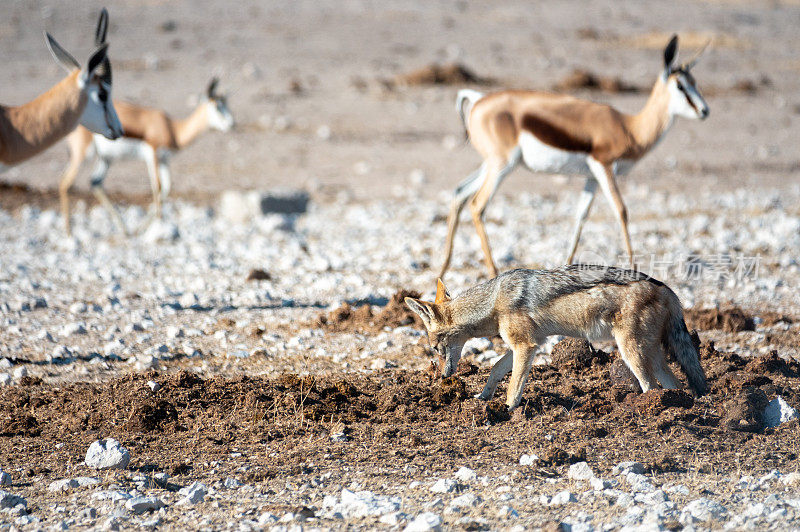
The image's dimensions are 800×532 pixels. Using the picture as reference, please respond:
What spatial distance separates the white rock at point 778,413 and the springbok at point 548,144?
343cm

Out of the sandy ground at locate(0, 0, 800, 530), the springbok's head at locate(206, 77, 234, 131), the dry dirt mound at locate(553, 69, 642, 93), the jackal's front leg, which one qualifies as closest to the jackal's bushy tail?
the sandy ground at locate(0, 0, 800, 530)

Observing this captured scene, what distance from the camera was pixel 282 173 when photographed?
16.9 metres

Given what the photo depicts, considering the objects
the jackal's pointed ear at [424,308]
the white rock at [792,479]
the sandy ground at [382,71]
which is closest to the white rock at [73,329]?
the jackal's pointed ear at [424,308]

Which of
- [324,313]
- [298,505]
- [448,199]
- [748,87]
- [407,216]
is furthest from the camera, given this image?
[748,87]

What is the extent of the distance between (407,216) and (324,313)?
5.52 meters

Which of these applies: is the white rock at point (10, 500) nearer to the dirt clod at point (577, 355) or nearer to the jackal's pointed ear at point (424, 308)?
the jackal's pointed ear at point (424, 308)

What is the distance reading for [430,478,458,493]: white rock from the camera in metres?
4.71

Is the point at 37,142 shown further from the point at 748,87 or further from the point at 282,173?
the point at 748,87

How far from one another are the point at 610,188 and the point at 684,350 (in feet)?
12.6

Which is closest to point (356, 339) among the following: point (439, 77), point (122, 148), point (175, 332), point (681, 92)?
point (175, 332)

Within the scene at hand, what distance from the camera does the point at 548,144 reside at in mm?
9266

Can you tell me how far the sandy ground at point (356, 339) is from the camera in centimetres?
471

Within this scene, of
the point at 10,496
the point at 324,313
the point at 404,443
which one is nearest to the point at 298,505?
the point at 404,443

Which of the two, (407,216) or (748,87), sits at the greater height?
(748,87)
